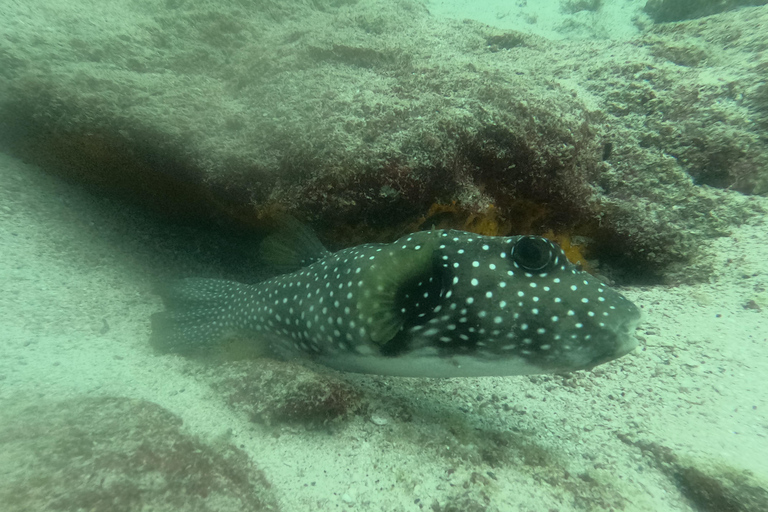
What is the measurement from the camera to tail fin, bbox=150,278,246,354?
392cm

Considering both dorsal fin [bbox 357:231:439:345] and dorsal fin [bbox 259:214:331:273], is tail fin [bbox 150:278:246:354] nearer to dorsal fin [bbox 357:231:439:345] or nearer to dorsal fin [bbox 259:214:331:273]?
dorsal fin [bbox 259:214:331:273]

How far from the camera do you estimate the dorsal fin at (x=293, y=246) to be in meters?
4.13

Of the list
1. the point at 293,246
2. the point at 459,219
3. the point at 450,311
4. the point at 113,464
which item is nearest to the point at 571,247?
the point at 459,219

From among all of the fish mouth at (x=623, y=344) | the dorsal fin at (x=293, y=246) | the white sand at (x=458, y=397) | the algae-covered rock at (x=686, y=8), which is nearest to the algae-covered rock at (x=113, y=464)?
the white sand at (x=458, y=397)

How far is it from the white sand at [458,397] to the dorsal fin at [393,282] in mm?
756

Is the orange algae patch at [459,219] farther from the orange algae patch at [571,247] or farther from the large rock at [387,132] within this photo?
the orange algae patch at [571,247]

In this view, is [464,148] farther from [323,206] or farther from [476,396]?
[476,396]

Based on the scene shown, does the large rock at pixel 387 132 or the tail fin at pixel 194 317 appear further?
the large rock at pixel 387 132

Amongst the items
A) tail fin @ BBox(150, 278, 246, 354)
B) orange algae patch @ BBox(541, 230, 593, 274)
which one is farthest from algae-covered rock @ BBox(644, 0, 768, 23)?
tail fin @ BBox(150, 278, 246, 354)

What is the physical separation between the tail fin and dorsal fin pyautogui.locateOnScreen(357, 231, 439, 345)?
5.99ft

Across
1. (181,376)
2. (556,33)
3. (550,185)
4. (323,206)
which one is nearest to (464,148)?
(550,185)

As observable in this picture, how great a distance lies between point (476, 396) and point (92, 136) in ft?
17.5

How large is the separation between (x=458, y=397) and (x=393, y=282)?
1314 mm

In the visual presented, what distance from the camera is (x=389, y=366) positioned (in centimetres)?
324
